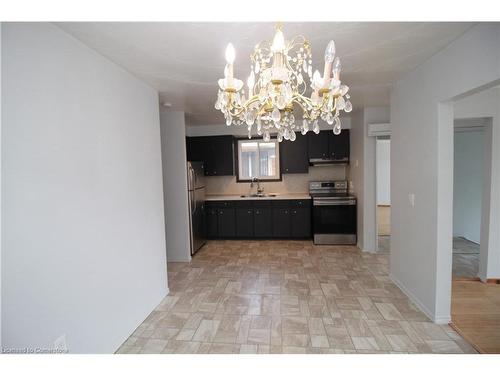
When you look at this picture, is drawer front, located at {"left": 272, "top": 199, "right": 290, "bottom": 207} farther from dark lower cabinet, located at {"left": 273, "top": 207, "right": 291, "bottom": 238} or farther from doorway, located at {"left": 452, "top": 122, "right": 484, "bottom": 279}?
doorway, located at {"left": 452, "top": 122, "right": 484, "bottom": 279}

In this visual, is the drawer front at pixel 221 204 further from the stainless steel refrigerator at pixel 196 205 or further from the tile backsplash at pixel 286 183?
the tile backsplash at pixel 286 183

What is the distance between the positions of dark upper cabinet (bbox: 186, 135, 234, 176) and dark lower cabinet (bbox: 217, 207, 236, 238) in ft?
2.68

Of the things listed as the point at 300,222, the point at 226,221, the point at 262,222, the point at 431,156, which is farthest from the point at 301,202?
the point at 431,156

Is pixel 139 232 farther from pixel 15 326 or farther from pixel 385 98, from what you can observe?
pixel 385 98

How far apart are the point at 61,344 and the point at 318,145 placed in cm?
470

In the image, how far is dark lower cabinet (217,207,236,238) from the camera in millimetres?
5102

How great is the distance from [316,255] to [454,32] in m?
3.36

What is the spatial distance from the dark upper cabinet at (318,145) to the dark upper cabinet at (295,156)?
10cm

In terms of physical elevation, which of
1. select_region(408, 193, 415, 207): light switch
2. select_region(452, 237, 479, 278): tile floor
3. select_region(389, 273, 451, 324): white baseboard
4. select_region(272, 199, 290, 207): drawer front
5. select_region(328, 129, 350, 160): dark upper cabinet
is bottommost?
select_region(452, 237, 479, 278): tile floor

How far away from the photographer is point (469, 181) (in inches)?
190

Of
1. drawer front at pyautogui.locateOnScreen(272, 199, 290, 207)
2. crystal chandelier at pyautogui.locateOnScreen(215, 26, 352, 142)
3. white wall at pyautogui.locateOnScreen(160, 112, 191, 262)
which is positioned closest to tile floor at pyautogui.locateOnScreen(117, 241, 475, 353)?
white wall at pyautogui.locateOnScreen(160, 112, 191, 262)

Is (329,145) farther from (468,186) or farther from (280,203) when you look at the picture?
(468,186)

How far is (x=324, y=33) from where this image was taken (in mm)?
1703

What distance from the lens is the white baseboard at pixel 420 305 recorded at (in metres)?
2.28
